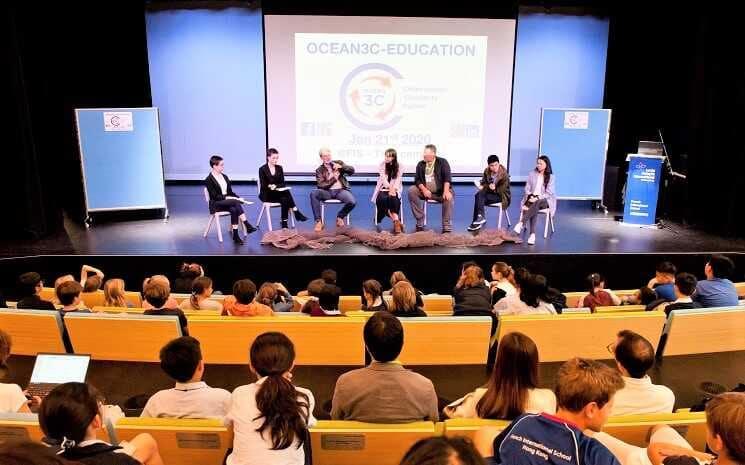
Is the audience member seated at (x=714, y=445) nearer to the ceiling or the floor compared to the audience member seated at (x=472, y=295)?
nearer to the ceiling

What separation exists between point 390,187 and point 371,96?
2418mm

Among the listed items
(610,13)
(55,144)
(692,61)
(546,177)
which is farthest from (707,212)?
(55,144)

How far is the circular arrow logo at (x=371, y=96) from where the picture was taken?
9297 millimetres

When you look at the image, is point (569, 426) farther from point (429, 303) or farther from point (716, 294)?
point (429, 303)

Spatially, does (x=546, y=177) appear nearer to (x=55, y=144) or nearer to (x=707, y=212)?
(x=707, y=212)

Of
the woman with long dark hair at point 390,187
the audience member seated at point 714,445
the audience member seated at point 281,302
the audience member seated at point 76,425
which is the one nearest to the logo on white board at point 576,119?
the woman with long dark hair at point 390,187

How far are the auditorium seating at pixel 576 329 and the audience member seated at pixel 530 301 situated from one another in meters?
0.33

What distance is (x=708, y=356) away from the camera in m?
4.40

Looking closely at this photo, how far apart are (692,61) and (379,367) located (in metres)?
8.13

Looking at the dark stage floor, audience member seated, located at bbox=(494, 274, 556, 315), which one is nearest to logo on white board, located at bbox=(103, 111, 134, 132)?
the dark stage floor

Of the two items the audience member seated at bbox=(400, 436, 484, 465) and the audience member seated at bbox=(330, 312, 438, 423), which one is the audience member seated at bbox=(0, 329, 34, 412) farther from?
the audience member seated at bbox=(400, 436, 484, 465)

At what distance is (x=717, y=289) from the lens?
14.8ft

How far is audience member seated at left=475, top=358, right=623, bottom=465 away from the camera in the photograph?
1790 mm

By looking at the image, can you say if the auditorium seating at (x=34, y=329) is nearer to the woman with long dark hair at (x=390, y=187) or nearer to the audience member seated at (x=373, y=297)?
the audience member seated at (x=373, y=297)
